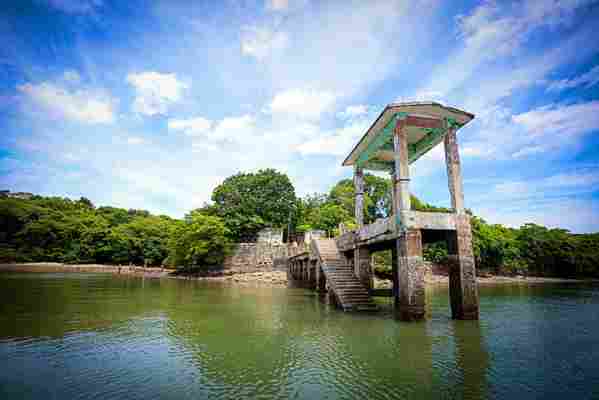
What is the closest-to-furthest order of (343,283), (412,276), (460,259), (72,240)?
(412,276)
(460,259)
(343,283)
(72,240)

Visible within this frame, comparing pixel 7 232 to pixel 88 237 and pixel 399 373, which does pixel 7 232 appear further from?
pixel 399 373

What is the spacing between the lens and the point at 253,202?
4706 cm

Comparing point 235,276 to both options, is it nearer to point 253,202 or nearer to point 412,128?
point 253,202

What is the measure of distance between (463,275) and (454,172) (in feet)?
13.2

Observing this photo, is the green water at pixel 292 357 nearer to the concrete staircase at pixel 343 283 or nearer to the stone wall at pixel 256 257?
the concrete staircase at pixel 343 283

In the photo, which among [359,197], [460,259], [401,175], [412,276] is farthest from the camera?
[359,197]

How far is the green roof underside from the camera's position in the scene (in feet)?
41.9

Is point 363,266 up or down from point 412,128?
down

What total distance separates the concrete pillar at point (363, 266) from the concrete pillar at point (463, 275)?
14.0 ft

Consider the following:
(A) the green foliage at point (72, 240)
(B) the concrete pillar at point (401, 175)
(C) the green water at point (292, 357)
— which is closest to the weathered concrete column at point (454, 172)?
(B) the concrete pillar at point (401, 175)

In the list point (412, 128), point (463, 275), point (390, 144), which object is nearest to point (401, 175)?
point (412, 128)

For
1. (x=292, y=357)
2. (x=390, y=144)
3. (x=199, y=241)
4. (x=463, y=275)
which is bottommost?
(x=292, y=357)

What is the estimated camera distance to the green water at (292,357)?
17.3 ft

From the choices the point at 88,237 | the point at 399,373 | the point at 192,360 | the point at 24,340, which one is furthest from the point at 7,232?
the point at 399,373
